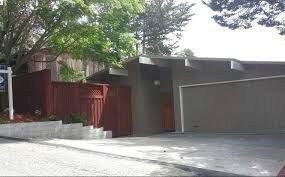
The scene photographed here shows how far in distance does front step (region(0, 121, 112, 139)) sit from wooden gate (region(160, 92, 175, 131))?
6.15 meters

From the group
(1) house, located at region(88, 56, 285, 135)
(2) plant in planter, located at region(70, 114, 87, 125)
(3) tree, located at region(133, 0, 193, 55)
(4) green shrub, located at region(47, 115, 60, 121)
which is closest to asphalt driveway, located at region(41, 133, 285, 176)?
(1) house, located at region(88, 56, 285, 135)

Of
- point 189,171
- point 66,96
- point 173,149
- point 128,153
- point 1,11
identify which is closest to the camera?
point 189,171

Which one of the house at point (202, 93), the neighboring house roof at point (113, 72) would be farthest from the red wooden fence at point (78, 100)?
the house at point (202, 93)

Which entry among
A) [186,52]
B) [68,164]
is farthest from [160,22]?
[68,164]

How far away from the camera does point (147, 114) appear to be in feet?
77.7

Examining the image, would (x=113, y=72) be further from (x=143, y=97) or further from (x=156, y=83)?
(x=156, y=83)

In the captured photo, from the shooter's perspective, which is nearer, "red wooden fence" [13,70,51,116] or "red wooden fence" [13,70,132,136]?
"red wooden fence" [13,70,51,116]

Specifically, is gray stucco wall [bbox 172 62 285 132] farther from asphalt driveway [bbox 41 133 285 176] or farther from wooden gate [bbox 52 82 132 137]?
asphalt driveway [bbox 41 133 285 176]

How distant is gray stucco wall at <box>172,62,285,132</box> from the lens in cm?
1967

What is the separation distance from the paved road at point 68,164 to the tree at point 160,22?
33.2 m

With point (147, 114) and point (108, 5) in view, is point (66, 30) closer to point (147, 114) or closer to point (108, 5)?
point (108, 5)

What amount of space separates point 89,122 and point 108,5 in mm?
5090

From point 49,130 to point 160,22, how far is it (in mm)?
30565

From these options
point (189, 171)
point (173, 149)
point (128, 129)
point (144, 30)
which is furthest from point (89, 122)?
point (144, 30)
